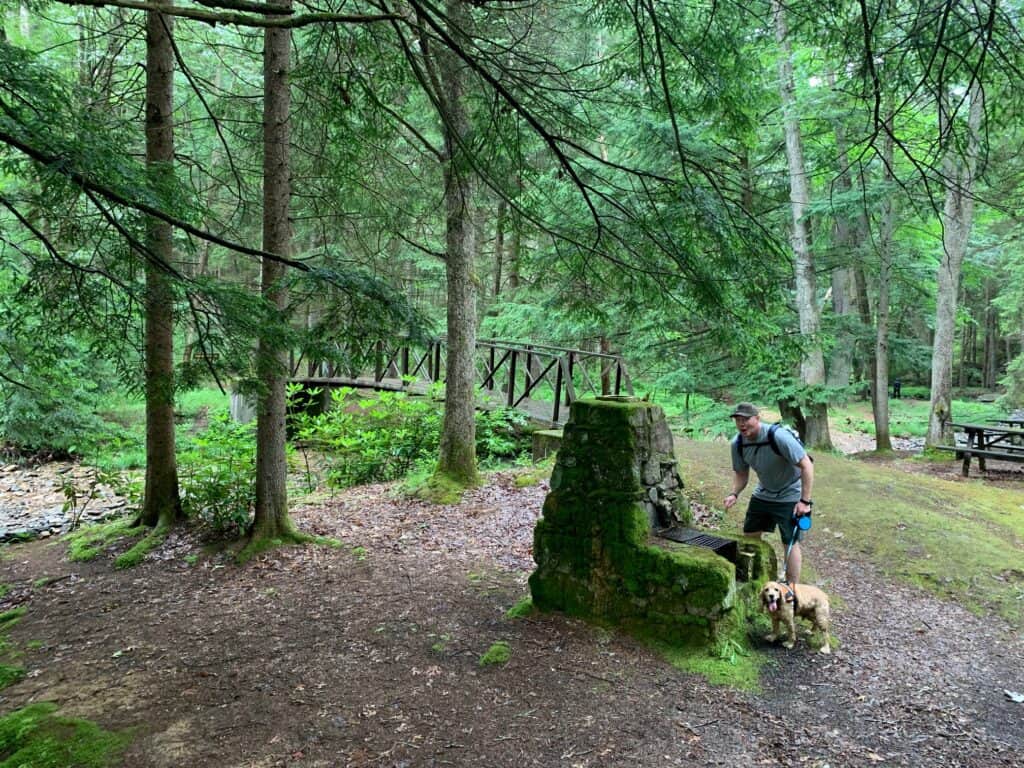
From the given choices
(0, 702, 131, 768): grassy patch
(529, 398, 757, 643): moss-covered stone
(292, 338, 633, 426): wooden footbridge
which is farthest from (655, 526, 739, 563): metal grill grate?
(0, 702, 131, 768): grassy patch

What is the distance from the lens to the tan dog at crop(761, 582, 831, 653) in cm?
381

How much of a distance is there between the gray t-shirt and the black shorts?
0.16ft

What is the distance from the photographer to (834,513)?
6516 millimetres

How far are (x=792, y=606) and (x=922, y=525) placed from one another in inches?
128

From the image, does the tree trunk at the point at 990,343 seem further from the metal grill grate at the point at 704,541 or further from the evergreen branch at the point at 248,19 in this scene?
the evergreen branch at the point at 248,19

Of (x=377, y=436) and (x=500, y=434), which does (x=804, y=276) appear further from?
(x=377, y=436)

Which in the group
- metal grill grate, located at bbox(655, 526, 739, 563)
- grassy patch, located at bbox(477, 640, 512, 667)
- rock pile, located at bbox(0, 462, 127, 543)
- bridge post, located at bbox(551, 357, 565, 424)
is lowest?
rock pile, located at bbox(0, 462, 127, 543)

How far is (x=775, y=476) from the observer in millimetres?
4391

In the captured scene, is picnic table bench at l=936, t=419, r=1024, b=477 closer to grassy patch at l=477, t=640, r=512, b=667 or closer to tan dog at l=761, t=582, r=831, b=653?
tan dog at l=761, t=582, r=831, b=653

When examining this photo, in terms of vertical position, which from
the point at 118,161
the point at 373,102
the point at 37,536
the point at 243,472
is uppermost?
the point at 373,102

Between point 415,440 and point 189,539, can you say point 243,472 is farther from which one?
point 415,440

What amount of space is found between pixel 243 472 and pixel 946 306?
11.5 m

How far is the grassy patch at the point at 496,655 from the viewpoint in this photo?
12.0ft

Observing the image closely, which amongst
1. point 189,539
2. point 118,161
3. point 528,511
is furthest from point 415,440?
point 118,161
